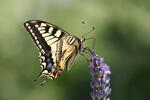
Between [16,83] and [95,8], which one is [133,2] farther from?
[16,83]

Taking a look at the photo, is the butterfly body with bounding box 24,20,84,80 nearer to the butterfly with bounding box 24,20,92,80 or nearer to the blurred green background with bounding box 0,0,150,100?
the butterfly with bounding box 24,20,92,80

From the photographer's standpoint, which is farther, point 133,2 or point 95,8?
point 133,2

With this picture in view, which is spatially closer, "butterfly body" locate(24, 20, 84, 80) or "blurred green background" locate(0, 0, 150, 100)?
"butterfly body" locate(24, 20, 84, 80)

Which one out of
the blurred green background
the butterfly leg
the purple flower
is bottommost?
the blurred green background

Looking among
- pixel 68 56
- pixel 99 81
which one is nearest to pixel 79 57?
pixel 68 56

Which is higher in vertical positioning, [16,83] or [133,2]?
[133,2]

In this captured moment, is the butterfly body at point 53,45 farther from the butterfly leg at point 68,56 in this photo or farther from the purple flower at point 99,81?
the purple flower at point 99,81

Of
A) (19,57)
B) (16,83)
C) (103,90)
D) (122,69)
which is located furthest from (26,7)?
(103,90)

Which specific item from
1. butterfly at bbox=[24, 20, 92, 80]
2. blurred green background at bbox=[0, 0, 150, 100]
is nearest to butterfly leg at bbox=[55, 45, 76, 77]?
butterfly at bbox=[24, 20, 92, 80]
